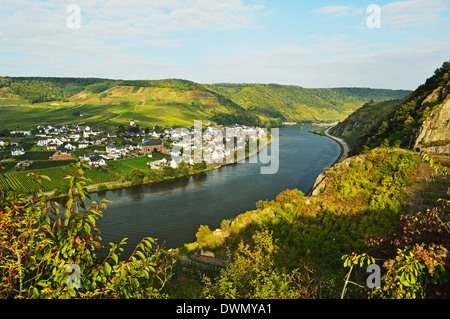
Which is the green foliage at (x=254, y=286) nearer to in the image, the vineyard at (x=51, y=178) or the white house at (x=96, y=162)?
the vineyard at (x=51, y=178)

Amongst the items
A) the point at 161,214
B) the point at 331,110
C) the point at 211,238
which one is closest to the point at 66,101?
the point at 161,214

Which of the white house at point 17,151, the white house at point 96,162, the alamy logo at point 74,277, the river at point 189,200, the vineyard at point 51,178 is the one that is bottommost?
the river at point 189,200

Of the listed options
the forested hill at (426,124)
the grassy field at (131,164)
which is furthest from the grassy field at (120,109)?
the forested hill at (426,124)

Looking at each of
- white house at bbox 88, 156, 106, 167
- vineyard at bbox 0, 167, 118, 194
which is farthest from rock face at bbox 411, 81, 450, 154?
white house at bbox 88, 156, 106, 167

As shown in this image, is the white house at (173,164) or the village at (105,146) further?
the village at (105,146)

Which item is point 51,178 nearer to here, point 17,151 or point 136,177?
point 136,177

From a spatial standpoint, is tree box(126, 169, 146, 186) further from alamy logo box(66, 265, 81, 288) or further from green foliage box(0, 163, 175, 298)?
alamy logo box(66, 265, 81, 288)

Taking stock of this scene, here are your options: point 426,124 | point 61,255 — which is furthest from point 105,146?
point 61,255
